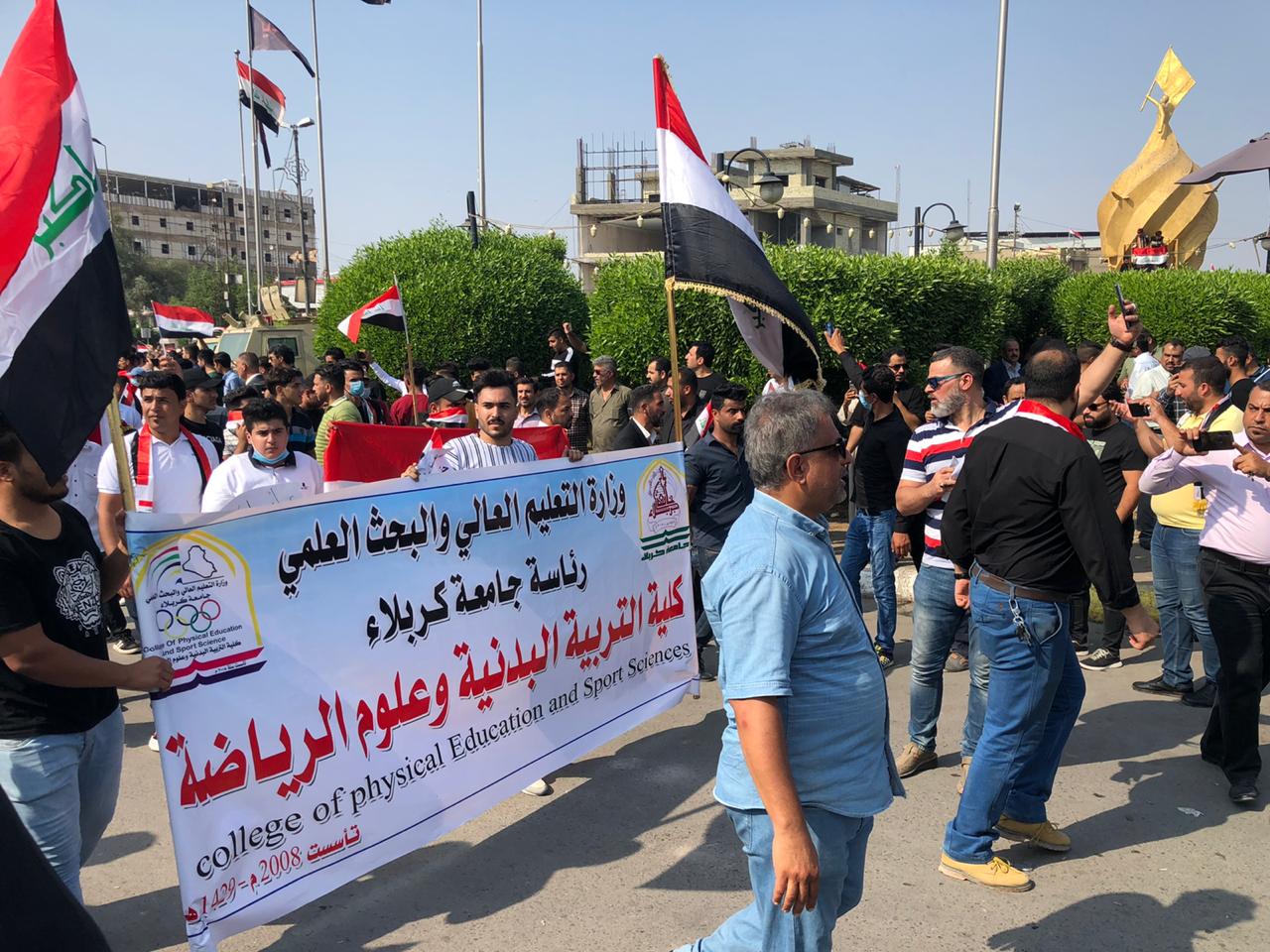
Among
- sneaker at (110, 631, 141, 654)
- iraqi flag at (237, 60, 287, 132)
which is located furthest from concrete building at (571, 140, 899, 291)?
sneaker at (110, 631, 141, 654)

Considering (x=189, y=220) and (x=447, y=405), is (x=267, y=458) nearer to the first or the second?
(x=447, y=405)

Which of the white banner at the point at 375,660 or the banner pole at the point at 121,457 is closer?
the banner pole at the point at 121,457

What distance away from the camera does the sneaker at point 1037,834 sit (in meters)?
4.35

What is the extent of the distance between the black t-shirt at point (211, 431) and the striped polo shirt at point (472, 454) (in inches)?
88.8

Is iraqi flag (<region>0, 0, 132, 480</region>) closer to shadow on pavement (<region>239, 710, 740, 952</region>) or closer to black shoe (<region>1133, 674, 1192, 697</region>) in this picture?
shadow on pavement (<region>239, 710, 740, 952</region>)

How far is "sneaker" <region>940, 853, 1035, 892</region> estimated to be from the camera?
406 cm

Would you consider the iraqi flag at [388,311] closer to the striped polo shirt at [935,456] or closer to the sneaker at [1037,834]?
the striped polo shirt at [935,456]

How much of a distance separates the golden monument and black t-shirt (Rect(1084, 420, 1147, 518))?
23364mm

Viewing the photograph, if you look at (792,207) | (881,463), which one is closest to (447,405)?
(881,463)

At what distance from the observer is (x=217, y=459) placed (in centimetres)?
644

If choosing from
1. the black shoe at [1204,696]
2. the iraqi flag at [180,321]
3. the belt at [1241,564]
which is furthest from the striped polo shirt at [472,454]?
the iraqi flag at [180,321]

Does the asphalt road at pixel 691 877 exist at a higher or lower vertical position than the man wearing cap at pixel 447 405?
lower

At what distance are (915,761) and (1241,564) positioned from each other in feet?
5.92

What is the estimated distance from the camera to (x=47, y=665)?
2.89 metres
